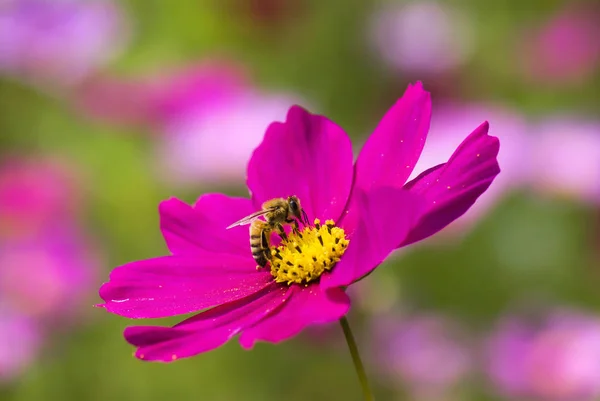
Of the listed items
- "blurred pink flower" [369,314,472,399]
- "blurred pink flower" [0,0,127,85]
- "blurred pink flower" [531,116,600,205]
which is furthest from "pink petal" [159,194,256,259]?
"blurred pink flower" [0,0,127,85]

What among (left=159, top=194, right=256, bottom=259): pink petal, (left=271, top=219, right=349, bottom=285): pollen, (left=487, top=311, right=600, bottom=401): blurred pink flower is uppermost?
(left=159, top=194, right=256, bottom=259): pink petal

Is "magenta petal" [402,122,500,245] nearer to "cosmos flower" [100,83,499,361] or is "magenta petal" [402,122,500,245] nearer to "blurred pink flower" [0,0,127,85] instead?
"cosmos flower" [100,83,499,361]

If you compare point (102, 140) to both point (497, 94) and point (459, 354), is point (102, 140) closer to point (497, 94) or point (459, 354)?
point (497, 94)

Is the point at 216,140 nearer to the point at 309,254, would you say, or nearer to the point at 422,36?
the point at 422,36

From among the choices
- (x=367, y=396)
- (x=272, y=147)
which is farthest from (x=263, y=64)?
(x=367, y=396)

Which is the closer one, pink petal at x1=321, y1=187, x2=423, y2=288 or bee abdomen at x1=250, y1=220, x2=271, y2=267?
pink petal at x1=321, y1=187, x2=423, y2=288

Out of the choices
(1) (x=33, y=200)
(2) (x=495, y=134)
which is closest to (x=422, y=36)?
(2) (x=495, y=134)

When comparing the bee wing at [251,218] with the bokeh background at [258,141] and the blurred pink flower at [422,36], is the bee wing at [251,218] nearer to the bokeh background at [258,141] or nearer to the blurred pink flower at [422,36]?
the bokeh background at [258,141]
